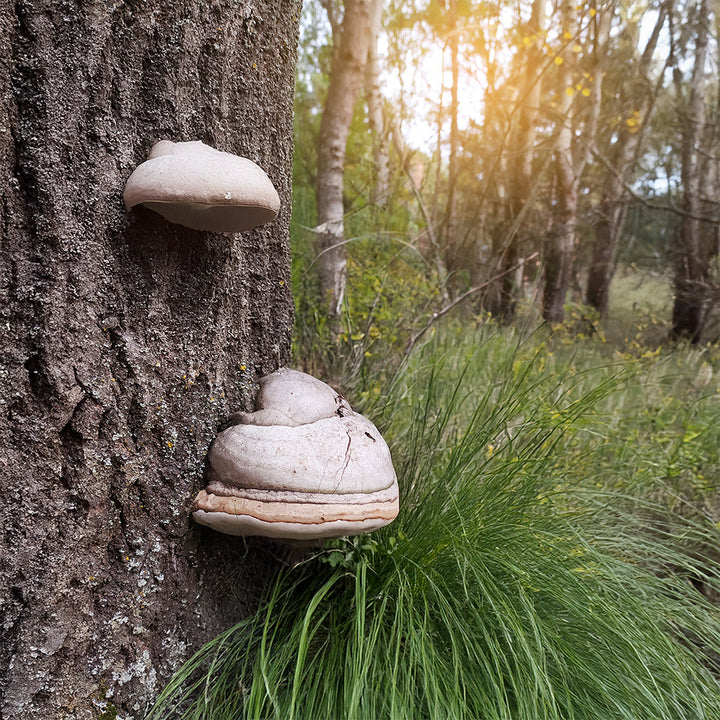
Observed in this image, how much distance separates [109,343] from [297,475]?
49 centimetres

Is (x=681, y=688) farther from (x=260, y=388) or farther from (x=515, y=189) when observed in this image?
(x=515, y=189)

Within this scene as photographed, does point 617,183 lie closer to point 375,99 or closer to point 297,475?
point 375,99

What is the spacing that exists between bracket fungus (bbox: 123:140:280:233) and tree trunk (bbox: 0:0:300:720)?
3.5 inches

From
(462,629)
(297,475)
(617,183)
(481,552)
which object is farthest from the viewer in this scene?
(617,183)

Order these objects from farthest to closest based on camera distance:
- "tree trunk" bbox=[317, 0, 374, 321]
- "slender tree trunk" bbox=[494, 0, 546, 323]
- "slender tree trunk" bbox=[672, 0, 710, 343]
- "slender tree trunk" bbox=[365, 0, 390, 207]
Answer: "slender tree trunk" bbox=[672, 0, 710, 343]
"slender tree trunk" bbox=[494, 0, 546, 323]
"slender tree trunk" bbox=[365, 0, 390, 207]
"tree trunk" bbox=[317, 0, 374, 321]

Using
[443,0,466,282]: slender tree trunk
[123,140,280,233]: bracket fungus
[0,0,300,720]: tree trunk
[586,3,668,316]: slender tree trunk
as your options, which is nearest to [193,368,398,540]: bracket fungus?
[0,0,300,720]: tree trunk

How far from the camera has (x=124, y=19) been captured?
1094mm

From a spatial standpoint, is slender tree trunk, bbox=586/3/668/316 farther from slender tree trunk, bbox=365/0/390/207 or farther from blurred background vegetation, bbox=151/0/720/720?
blurred background vegetation, bbox=151/0/720/720

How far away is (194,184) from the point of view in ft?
3.22

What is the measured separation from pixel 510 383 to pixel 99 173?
1.37 m

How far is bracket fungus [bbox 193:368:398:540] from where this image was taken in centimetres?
109

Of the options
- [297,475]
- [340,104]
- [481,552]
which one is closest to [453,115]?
[340,104]

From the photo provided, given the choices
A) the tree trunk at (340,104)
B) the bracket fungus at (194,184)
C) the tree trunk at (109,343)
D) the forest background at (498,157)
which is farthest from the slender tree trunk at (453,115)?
the bracket fungus at (194,184)

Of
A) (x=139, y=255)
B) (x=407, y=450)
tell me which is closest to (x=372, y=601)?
(x=407, y=450)
